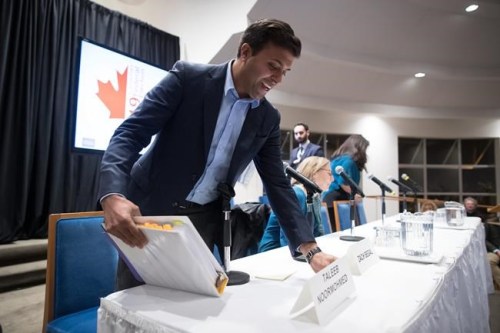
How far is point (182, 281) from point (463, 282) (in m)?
0.94

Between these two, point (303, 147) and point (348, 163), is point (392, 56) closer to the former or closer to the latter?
point (303, 147)

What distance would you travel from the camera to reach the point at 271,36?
863 mm

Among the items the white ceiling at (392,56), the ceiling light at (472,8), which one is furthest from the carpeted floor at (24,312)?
the ceiling light at (472,8)

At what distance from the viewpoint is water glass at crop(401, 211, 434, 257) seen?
1091 millimetres

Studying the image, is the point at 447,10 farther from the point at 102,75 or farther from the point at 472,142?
the point at 102,75

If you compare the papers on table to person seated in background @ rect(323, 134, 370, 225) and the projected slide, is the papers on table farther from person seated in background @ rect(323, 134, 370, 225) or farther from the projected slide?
person seated in background @ rect(323, 134, 370, 225)

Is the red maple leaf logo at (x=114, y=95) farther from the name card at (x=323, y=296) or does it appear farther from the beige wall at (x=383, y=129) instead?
the beige wall at (x=383, y=129)

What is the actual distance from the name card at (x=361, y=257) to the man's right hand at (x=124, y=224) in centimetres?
52

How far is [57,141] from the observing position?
2.67m

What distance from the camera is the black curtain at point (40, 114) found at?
2422 millimetres

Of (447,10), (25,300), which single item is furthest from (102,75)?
(447,10)

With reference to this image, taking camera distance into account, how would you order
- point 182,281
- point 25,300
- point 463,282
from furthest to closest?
point 25,300, point 463,282, point 182,281

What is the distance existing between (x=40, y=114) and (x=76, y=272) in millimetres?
1907

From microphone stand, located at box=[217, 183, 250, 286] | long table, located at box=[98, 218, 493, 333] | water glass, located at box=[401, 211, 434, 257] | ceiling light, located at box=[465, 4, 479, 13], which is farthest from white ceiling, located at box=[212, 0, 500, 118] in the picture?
long table, located at box=[98, 218, 493, 333]
